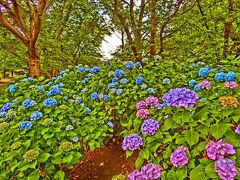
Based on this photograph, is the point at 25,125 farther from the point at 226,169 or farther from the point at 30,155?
the point at 226,169

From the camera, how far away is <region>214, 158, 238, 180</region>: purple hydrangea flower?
153 centimetres

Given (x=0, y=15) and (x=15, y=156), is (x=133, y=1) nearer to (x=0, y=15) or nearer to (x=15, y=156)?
(x=0, y=15)

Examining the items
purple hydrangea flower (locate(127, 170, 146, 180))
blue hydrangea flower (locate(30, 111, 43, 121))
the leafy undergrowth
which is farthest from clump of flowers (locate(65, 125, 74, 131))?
purple hydrangea flower (locate(127, 170, 146, 180))

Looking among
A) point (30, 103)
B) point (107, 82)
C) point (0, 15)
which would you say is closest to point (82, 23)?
point (0, 15)

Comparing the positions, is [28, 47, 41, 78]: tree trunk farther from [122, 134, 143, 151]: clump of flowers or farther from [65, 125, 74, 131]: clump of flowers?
[122, 134, 143, 151]: clump of flowers

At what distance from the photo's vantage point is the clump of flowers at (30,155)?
2.43 metres

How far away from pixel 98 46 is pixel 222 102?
13.5 meters

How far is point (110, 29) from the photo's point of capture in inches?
531

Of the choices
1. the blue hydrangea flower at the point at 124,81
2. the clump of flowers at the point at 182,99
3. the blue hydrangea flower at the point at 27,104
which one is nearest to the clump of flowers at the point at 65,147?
the blue hydrangea flower at the point at 27,104

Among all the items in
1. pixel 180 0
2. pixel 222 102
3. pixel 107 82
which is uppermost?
pixel 180 0

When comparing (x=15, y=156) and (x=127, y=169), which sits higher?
(x=15, y=156)

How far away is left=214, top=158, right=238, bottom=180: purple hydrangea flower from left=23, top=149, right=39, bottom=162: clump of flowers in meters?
1.53

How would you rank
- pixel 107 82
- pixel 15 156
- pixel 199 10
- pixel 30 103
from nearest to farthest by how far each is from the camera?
1. pixel 15 156
2. pixel 30 103
3. pixel 107 82
4. pixel 199 10

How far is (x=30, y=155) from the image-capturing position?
2439 mm
